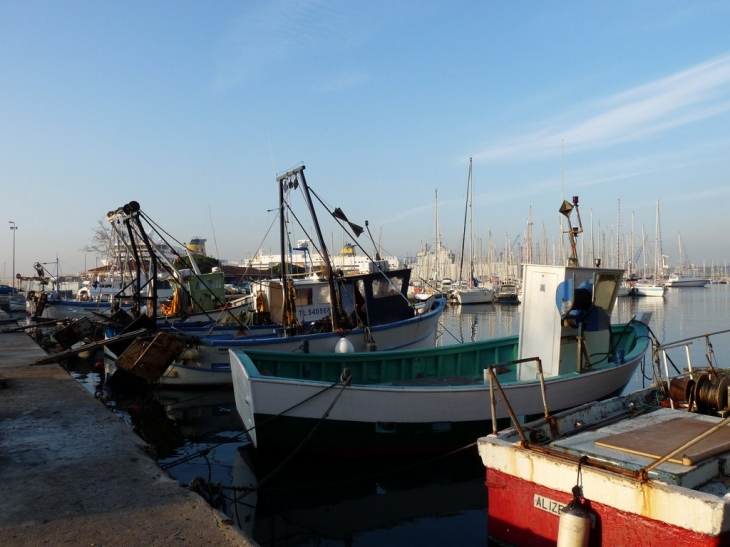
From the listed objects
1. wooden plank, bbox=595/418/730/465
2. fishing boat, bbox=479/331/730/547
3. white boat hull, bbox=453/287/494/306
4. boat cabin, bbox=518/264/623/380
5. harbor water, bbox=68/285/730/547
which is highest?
boat cabin, bbox=518/264/623/380

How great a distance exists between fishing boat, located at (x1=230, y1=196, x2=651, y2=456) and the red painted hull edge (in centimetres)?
166

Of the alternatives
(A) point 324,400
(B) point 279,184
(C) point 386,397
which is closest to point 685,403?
(C) point 386,397

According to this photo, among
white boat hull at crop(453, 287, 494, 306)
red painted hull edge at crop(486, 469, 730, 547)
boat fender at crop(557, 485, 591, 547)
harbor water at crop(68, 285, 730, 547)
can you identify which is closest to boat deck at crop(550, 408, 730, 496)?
red painted hull edge at crop(486, 469, 730, 547)

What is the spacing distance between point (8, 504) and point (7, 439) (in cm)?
249

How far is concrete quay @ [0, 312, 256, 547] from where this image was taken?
457 centimetres

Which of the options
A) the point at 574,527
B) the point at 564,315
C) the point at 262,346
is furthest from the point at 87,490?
the point at 262,346

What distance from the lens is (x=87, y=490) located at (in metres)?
5.56

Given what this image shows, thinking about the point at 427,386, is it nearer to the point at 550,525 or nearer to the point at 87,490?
the point at 550,525

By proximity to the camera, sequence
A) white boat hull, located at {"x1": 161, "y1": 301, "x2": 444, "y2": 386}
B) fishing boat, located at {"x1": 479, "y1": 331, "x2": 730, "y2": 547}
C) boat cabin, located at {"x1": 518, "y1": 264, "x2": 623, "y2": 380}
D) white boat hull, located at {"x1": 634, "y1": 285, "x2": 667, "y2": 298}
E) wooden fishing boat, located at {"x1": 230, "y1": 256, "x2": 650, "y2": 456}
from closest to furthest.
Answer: fishing boat, located at {"x1": 479, "y1": 331, "x2": 730, "y2": 547} → wooden fishing boat, located at {"x1": 230, "y1": 256, "x2": 650, "y2": 456} → boat cabin, located at {"x1": 518, "y1": 264, "x2": 623, "y2": 380} → white boat hull, located at {"x1": 161, "y1": 301, "x2": 444, "y2": 386} → white boat hull, located at {"x1": 634, "y1": 285, "x2": 667, "y2": 298}

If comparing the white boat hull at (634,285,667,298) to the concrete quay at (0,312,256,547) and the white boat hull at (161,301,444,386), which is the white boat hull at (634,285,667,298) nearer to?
the white boat hull at (161,301,444,386)

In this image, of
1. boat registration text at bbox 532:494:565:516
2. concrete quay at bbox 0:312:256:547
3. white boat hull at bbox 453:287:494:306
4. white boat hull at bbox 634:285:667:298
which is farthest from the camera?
white boat hull at bbox 634:285:667:298

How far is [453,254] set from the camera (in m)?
82.9

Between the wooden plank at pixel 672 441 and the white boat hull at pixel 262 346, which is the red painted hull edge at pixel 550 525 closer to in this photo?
the wooden plank at pixel 672 441

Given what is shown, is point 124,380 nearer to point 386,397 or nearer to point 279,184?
point 279,184
